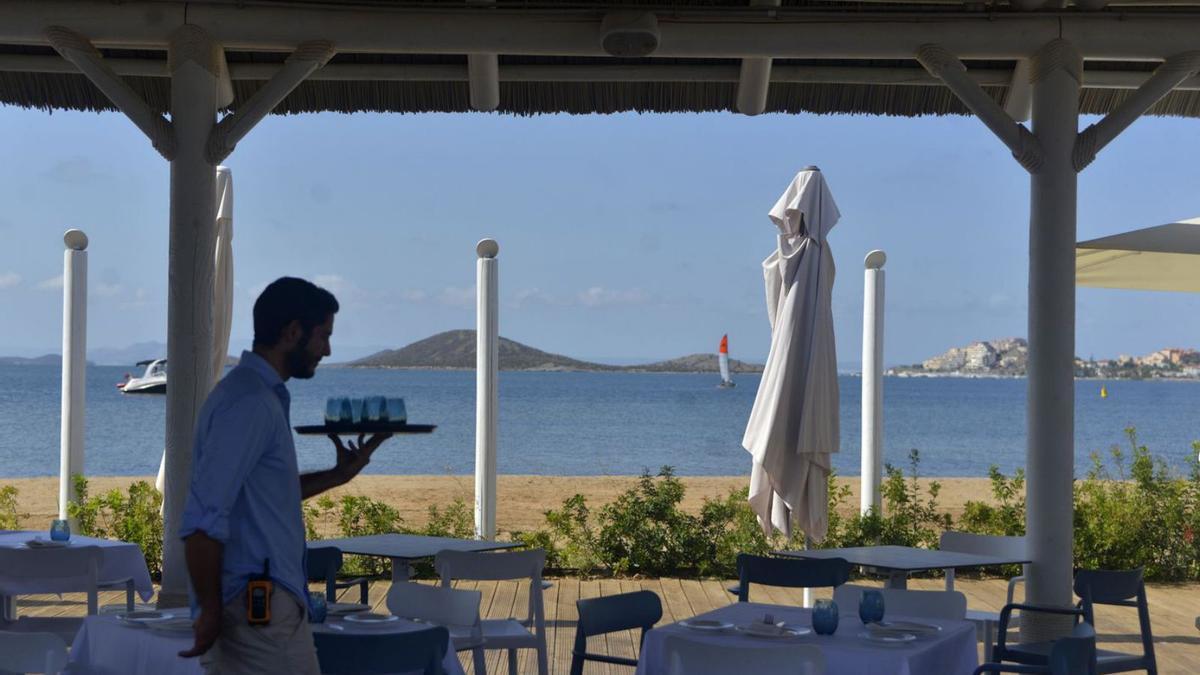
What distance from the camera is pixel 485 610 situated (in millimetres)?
7676

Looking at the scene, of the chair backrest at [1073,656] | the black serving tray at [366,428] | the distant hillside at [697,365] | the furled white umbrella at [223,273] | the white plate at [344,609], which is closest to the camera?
the black serving tray at [366,428]

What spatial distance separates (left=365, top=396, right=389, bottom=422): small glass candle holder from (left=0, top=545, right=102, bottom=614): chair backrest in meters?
2.71

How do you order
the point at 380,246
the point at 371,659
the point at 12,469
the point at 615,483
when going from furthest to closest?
1. the point at 380,246
2. the point at 12,469
3. the point at 615,483
4. the point at 371,659

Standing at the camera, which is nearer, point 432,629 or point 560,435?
point 432,629

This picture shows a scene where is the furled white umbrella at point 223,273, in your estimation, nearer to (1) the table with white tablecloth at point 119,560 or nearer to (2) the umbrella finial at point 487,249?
(1) the table with white tablecloth at point 119,560

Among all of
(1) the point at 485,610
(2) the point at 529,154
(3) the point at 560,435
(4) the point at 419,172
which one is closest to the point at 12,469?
(3) the point at 560,435

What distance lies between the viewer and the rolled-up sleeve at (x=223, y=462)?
265cm

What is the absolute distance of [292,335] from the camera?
2.81 m

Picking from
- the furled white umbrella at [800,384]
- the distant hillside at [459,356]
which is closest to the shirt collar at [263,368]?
the furled white umbrella at [800,384]

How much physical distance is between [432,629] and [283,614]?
32.6 inches

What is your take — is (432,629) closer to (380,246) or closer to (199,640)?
(199,640)

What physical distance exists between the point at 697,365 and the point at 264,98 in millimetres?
58225

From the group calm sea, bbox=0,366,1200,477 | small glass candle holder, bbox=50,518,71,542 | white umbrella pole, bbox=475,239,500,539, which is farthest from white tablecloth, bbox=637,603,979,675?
calm sea, bbox=0,366,1200,477

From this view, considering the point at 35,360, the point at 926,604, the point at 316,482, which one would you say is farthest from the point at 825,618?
the point at 35,360
